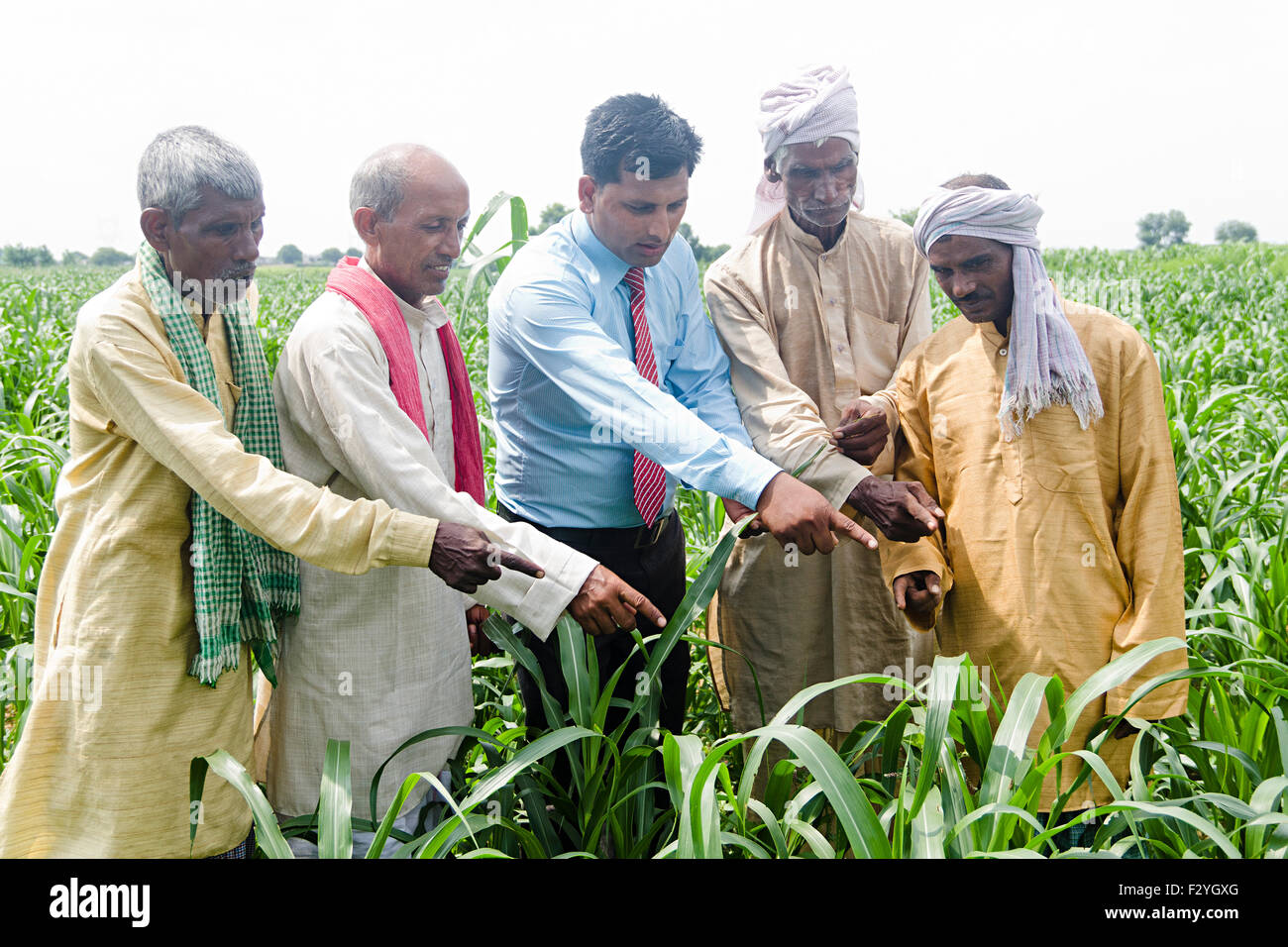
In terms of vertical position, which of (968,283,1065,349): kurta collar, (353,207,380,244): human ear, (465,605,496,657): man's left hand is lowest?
(465,605,496,657): man's left hand

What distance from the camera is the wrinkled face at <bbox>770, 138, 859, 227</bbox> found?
2.18 m

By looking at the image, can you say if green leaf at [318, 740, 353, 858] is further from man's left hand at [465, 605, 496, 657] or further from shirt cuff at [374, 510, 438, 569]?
man's left hand at [465, 605, 496, 657]

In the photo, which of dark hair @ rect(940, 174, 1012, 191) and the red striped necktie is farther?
the red striped necktie

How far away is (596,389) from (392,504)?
0.48m

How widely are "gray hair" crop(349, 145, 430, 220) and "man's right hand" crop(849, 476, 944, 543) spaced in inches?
41.1

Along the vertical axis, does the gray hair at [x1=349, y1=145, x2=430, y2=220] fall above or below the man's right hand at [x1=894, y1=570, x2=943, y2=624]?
above

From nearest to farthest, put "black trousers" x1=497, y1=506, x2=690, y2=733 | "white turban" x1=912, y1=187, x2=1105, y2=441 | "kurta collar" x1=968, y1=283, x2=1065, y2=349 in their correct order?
"white turban" x1=912, y1=187, x2=1105, y2=441 < "kurta collar" x1=968, y1=283, x2=1065, y2=349 < "black trousers" x1=497, y1=506, x2=690, y2=733

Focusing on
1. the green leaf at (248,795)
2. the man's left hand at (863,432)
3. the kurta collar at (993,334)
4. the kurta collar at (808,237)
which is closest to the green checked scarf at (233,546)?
the green leaf at (248,795)

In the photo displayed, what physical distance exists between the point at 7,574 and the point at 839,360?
219 cm

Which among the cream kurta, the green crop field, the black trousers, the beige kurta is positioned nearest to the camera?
the green crop field

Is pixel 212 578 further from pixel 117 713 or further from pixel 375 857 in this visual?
pixel 375 857

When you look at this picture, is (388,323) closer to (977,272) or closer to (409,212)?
(409,212)

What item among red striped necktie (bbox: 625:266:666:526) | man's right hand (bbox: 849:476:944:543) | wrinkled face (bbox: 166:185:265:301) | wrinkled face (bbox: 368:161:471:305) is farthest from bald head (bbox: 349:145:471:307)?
man's right hand (bbox: 849:476:944:543)

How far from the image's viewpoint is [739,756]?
2.75 meters
